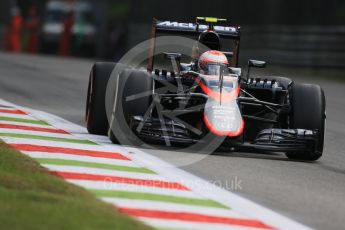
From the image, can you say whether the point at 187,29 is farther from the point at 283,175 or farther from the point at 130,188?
the point at 130,188

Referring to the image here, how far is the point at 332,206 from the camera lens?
8.30m

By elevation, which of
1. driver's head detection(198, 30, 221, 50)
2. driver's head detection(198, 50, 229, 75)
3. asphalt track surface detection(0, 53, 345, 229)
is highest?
driver's head detection(198, 30, 221, 50)

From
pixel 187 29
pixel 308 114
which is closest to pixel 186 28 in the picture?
pixel 187 29

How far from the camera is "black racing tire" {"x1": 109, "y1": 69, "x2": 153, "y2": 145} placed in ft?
36.0

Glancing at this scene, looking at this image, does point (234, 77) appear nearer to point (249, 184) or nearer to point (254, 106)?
point (254, 106)

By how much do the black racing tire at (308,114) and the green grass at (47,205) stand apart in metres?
3.64

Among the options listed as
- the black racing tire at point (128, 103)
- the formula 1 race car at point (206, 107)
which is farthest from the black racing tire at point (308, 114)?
the black racing tire at point (128, 103)

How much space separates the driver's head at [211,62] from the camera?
37.7 ft

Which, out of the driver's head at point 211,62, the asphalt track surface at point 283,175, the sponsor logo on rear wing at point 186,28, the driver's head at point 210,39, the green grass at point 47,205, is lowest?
the asphalt track surface at point 283,175

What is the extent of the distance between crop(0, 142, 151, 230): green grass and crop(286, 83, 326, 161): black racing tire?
3.64 meters

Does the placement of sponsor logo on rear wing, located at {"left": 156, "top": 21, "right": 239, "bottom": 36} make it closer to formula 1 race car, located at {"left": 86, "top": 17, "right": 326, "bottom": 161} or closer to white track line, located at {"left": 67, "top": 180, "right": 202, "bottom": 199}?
formula 1 race car, located at {"left": 86, "top": 17, "right": 326, "bottom": 161}

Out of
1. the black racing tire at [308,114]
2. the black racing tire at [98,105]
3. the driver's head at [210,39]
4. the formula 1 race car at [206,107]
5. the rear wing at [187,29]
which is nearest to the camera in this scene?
the formula 1 race car at [206,107]

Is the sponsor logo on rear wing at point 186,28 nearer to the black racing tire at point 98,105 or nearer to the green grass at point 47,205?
the black racing tire at point 98,105

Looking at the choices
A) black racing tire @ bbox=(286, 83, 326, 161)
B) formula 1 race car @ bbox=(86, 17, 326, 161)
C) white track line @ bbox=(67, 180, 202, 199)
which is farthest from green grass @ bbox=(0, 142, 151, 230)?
black racing tire @ bbox=(286, 83, 326, 161)
